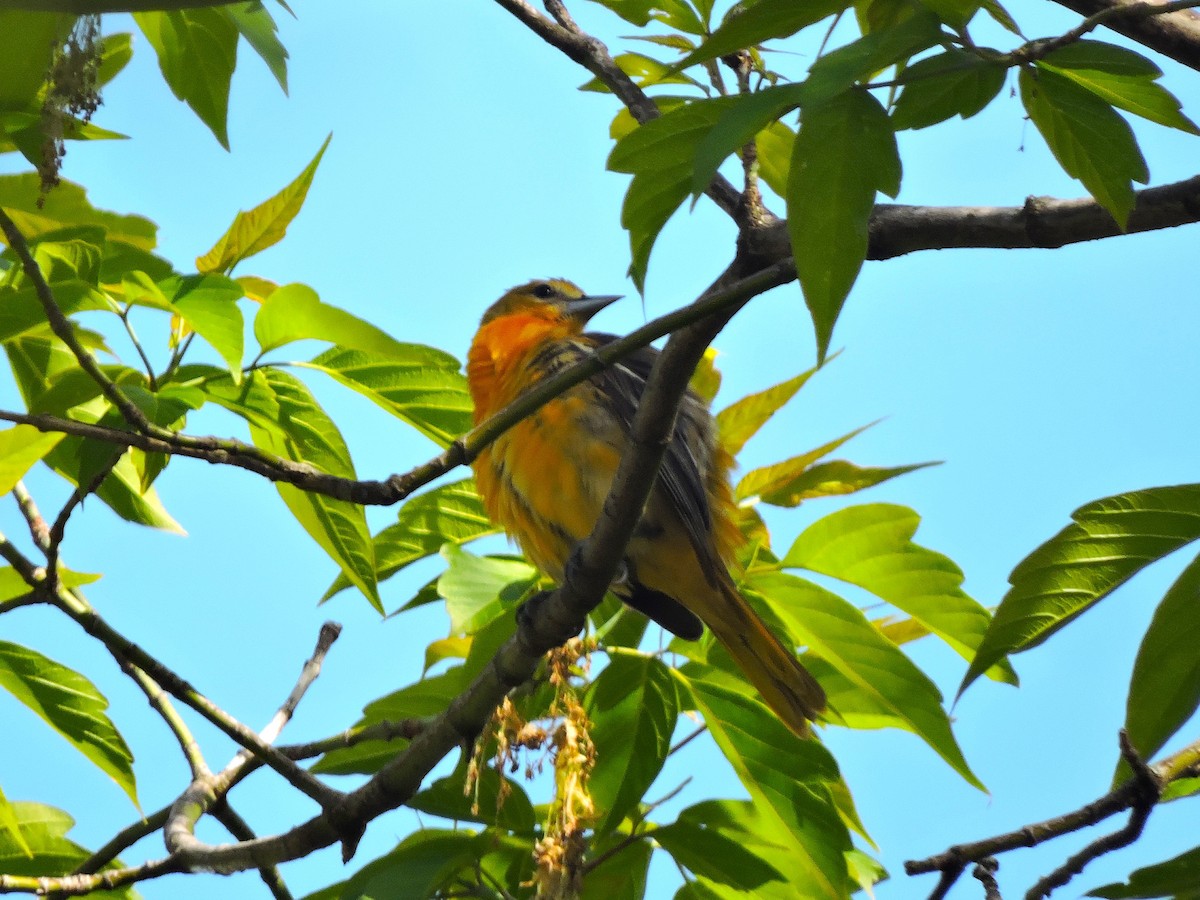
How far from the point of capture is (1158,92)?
4.41 feet

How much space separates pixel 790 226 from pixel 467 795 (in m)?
1.69

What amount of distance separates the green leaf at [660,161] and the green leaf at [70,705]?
6.05 feet

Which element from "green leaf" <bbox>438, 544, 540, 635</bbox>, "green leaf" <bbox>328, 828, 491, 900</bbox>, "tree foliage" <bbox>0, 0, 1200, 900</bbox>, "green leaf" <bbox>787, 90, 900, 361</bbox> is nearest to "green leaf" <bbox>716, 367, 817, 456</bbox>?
"tree foliage" <bbox>0, 0, 1200, 900</bbox>

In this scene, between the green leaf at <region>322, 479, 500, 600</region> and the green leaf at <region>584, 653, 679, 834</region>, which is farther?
the green leaf at <region>322, 479, 500, 600</region>

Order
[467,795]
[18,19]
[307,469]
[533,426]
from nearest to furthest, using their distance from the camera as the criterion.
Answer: [18,19]
[307,469]
[467,795]
[533,426]

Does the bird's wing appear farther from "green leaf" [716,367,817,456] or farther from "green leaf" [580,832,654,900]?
"green leaf" [580,832,654,900]

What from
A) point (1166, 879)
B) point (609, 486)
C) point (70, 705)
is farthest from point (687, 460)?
point (1166, 879)

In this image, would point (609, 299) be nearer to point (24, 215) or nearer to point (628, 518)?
point (24, 215)

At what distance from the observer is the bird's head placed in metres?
4.92

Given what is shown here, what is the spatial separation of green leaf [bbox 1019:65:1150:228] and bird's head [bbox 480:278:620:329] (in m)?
3.49

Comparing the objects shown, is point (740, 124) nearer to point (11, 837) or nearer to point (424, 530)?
point (424, 530)

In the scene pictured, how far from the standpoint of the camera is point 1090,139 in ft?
4.31

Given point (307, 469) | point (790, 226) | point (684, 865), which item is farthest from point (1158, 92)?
point (684, 865)

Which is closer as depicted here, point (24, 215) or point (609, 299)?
point (24, 215)
